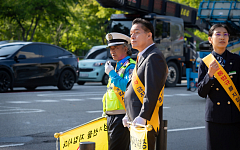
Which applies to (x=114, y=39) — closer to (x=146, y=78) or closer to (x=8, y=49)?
(x=146, y=78)

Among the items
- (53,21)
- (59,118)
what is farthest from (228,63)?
(53,21)

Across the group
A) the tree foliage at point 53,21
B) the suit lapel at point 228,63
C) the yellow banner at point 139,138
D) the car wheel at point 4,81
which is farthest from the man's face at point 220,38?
the tree foliage at point 53,21

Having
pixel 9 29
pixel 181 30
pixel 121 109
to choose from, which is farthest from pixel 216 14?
Result: pixel 9 29

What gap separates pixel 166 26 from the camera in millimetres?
16688

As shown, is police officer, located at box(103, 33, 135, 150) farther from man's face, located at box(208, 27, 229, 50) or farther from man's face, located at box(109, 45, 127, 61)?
man's face, located at box(208, 27, 229, 50)

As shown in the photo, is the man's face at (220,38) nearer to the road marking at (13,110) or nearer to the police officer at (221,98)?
the police officer at (221,98)

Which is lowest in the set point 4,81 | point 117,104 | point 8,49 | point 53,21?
point 4,81

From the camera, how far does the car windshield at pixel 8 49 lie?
1305 centimetres

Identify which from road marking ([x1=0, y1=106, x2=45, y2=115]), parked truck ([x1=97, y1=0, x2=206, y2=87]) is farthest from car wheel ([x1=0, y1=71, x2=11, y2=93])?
parked truck ([x1=97, y1=0, x2=206, y2=87])

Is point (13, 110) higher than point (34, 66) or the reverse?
the reverse

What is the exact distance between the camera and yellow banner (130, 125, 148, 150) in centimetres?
275

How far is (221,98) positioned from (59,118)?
562 cm

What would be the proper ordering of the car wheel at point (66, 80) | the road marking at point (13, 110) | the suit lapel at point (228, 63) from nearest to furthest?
the suit lapel at point (228, 63) → the road marking at point (13, 110) → the car wheel at point (66, 80)

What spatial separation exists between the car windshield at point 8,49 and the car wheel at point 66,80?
2166 mm
